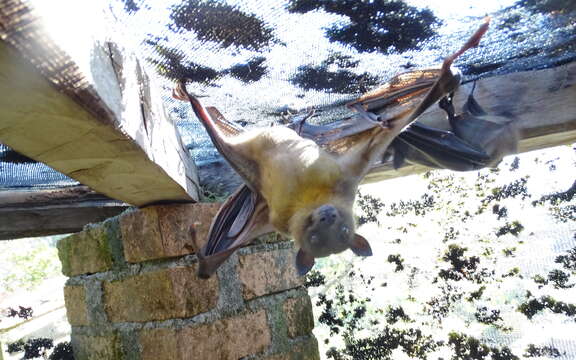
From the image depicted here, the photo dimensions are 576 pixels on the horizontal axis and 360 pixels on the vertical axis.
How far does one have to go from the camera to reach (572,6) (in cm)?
109

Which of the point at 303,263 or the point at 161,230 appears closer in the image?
the point at 303,263

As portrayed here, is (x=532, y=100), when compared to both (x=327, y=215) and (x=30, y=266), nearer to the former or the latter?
(x=327, y=215)

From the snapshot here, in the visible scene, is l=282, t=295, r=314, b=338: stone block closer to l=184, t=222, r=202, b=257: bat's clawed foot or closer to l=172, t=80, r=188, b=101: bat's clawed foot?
l=184, t=222, r=202, b=257: bat's clawed foot

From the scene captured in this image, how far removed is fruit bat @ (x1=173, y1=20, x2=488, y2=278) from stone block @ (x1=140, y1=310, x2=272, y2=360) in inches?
11.5

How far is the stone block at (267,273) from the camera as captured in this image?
4.66 ft

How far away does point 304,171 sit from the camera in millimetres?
1075

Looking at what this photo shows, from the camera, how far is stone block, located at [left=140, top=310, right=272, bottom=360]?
4.10 feet

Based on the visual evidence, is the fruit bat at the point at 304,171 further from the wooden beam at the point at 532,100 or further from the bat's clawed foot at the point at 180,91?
the wooden beam at the point at 532,100

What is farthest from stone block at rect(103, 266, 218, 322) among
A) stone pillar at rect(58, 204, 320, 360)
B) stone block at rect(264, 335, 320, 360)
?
stone block at rect(264, 335, 320, 360)

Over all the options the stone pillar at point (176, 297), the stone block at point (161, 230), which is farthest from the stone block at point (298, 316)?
the stone block at point (161, 230)

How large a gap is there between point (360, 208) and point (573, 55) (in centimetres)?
100

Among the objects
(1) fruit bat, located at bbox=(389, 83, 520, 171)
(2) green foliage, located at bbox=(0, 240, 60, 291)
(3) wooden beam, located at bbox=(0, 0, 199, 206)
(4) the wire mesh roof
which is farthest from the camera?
(2) green foliage, located at bbox=(0, 240, 60, 291)

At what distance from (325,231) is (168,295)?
22.5 inches

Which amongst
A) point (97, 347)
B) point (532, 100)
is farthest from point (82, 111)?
point (532, 100)
